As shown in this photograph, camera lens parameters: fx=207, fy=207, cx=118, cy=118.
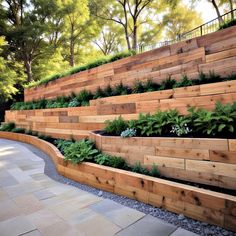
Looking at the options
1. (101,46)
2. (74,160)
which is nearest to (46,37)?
(101,46)

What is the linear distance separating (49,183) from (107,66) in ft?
11.1

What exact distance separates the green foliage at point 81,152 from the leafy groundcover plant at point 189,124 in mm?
491

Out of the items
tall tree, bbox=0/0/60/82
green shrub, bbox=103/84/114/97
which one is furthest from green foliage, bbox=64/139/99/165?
tall tree, bbox=0/0/60/82

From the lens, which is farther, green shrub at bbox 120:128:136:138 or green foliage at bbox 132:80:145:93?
green foliage at bbox 132:80:145:93

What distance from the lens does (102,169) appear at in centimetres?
315

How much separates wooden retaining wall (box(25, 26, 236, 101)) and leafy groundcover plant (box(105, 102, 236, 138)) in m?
1.19

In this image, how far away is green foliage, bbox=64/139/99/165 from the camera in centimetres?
354

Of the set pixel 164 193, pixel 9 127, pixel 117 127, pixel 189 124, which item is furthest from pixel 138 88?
pixel 9 127

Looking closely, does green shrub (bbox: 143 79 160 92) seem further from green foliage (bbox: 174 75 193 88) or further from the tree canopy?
the tree canopy

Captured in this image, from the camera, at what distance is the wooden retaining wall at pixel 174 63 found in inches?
142

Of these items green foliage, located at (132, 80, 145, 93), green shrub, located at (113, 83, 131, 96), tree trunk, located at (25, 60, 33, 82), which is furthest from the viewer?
tree trunk, located at (25, 60, 33, 82)

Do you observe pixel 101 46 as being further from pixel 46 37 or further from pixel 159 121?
pixel 159 121

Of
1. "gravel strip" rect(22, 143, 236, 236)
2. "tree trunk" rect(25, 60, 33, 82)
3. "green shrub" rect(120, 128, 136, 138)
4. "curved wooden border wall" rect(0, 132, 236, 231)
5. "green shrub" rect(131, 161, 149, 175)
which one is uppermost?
"tree trunk" rect(25, 60, 33, 82)

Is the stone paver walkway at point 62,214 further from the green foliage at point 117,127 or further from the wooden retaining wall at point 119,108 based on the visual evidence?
the wooden retaining wall at point 119,108
